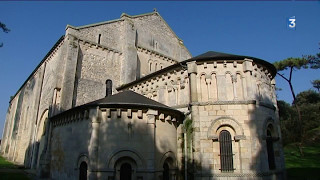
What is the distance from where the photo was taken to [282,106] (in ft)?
142

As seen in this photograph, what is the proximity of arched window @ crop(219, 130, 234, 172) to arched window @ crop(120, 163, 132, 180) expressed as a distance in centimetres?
529

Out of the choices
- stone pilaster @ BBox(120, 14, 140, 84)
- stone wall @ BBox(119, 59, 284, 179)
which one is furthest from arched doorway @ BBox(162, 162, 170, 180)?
stone pilaster @ BBox(120, 14, 140, 84)

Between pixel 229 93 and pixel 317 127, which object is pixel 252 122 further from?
pixel 317 127

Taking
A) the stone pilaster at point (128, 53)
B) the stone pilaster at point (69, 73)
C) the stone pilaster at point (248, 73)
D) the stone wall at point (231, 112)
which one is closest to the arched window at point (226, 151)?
the stone wall at point (231, 112)

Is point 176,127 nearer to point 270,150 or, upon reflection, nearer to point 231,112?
point 231,112

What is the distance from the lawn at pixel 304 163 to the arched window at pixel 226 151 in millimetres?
8001

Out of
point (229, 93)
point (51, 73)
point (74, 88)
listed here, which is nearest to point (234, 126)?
point (229, 93)

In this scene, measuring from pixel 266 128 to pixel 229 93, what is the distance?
3.07 meters

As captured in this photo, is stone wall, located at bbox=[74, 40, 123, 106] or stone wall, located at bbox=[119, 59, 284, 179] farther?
stone wall, located at bbox=[74, 40, 123, 106]

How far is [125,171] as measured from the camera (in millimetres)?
11875

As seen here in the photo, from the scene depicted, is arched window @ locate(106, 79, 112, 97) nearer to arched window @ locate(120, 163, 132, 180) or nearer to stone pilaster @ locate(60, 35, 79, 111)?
stone pilaster @ locate(60, 35, 79, 111)

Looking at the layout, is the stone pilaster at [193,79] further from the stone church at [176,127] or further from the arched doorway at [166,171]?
the arched doorway at [166,171]

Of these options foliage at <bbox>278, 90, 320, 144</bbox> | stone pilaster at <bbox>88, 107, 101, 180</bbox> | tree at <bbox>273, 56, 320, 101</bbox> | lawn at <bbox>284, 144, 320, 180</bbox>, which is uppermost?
tree at <bbox>273, 56, 320, 101</bbox>

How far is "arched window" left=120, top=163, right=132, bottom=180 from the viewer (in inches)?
465
